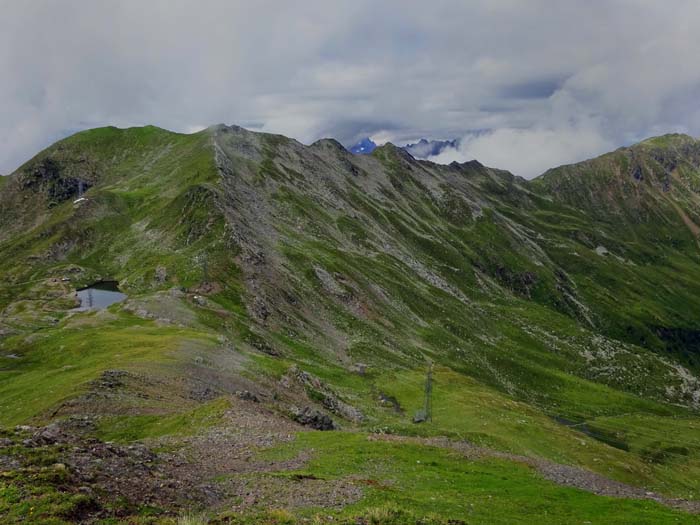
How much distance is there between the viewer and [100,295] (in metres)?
121

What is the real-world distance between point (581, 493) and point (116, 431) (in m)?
39.6

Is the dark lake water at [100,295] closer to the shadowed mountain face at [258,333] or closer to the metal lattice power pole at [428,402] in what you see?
the shadowed mountain face at [258,333]

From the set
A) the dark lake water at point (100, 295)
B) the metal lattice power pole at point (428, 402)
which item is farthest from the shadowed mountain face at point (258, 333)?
the dark lake water at point (100, 295)

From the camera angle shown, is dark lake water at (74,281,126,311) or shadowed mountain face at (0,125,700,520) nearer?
shadowed mountain face at (0,125,700,520)

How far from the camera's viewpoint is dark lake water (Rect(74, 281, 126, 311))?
11006 centimetres

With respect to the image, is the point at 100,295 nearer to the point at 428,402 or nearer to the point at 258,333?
the point at 258,333

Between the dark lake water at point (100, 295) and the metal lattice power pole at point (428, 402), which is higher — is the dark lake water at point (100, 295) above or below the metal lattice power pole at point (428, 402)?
above

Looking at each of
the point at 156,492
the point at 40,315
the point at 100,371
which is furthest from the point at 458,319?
the point at 156,492

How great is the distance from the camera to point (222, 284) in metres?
108

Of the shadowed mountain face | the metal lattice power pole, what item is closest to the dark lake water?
the shadowed mountain face

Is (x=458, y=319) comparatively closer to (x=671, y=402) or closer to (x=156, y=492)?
(x=671, y=402)

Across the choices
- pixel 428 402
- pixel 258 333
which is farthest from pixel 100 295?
pixel 428 402

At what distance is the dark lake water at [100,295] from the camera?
110m

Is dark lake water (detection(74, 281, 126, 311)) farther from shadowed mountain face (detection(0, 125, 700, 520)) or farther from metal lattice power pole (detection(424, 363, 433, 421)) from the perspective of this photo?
metal lattice power pole (detection(424, 363, 433, 421))
